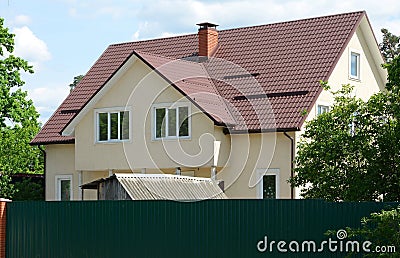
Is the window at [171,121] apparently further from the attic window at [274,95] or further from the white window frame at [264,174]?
the white window frame at [264,174]

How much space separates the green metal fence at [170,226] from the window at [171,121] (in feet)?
35.2

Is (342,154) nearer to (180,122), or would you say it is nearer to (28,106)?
(180,122)

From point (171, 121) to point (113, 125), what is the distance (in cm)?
274

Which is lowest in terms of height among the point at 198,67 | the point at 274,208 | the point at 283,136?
the point at 274,208

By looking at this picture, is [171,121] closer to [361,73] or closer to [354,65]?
[354,65]

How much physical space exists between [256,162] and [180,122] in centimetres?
304

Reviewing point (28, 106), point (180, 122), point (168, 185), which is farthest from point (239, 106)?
point (28, 106)

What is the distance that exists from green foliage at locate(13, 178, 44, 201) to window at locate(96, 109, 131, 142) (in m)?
5.25

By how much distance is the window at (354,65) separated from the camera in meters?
35.6

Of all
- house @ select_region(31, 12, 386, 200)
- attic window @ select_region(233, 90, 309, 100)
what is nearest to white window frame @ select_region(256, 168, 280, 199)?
house @ select_region(31, 12, 386, 200)

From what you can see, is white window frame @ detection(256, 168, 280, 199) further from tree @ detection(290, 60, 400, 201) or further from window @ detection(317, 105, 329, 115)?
tree @ detection(290, 60, 400, 201)

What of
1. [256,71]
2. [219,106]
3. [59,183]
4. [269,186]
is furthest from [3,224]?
[256,71]

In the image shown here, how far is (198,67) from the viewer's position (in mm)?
36500

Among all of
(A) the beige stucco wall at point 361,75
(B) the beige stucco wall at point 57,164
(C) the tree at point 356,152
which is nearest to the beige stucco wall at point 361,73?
(A) the beige stucco wall at point 361,75
